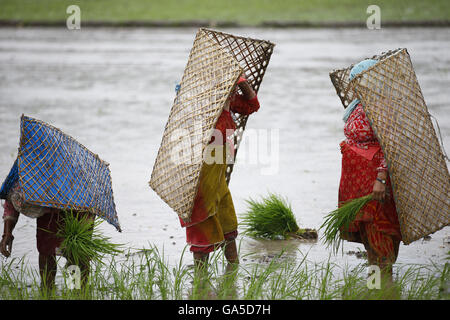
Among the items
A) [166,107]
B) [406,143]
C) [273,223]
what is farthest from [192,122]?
[166,107]

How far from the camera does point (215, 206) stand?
4.37 metres

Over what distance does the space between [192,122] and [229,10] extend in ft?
66.3

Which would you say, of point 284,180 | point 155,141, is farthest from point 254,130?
point 284,180

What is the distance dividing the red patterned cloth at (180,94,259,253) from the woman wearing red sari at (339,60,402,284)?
0.69 m

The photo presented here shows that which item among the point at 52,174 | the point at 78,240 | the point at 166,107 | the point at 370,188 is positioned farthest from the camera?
the point at 166,107

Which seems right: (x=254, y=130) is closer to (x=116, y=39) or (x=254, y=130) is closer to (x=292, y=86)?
(x=292, y=86)

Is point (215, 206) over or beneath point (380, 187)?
beneath

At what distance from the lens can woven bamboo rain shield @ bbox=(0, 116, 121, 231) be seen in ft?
12.9

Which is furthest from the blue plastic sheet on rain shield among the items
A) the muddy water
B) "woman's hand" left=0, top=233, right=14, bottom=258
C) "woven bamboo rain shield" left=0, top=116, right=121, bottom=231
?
the muddy water

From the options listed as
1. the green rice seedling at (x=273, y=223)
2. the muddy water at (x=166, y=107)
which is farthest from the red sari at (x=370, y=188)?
the green rice seedling at (x=273, y=223)

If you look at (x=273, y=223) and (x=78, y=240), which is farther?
(x=273, y=223)

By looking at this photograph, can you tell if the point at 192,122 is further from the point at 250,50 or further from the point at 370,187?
the point at 370,187

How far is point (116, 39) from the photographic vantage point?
1916cm

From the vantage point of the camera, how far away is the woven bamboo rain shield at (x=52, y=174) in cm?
393
